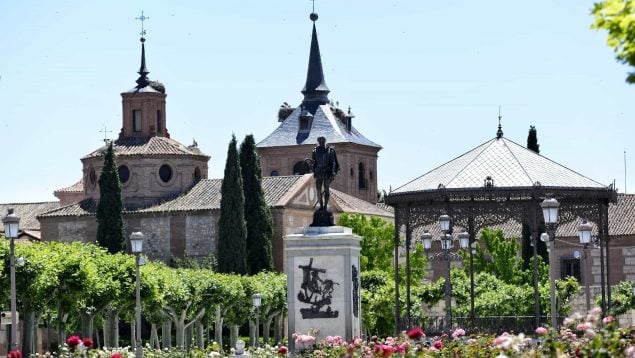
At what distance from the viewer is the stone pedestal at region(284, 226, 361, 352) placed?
2902 cm

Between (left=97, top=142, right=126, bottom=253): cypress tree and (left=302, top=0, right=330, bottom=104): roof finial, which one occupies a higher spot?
(left=302, top=0, right=330, bottom=104): roof finial

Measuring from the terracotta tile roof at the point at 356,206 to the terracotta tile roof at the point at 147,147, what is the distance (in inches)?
309

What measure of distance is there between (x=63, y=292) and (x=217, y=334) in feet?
58.4

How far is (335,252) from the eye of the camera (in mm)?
28984

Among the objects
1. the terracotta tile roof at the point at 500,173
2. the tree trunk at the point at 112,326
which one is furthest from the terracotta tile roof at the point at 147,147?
the terracotta tile roof at the point at 500,173

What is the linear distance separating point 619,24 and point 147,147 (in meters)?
75.7

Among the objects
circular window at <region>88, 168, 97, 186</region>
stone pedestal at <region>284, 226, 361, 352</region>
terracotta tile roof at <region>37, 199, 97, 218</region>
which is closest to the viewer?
stone pedestal at <region>284, 226, 361, 352</region>

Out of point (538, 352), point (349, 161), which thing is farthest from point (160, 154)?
point (538, 352)

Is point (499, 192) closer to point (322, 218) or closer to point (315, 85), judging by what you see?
point (322, 218)

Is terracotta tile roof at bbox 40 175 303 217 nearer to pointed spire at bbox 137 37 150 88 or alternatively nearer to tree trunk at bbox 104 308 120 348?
pointed spire at bbox 137 37 150 88

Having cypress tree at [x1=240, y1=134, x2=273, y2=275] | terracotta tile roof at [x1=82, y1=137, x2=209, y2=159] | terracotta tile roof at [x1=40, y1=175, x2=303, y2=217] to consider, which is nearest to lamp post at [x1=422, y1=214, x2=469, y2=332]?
cypress tree at [x1=240, y1=134, x2=273, y2=275]

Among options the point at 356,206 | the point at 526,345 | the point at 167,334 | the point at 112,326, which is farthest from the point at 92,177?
the point at 526,345

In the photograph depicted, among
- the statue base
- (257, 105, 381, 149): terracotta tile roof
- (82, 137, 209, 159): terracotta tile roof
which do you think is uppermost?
(257, 105, 381, 149): terracotta tile roof

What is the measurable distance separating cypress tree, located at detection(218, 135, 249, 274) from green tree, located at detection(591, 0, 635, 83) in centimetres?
5844
